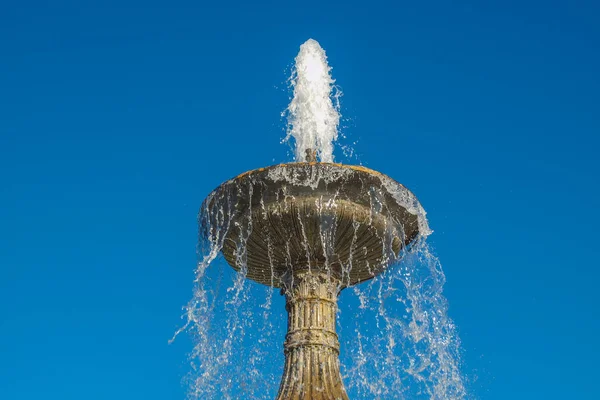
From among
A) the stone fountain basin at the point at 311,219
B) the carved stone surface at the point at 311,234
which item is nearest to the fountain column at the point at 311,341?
the carved stone surface at the point at 311,234

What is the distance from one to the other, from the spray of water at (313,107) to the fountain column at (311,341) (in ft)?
Answer: 6.62

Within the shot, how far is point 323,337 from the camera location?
9844 millimetres

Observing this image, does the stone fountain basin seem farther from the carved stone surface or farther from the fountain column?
the fountain column

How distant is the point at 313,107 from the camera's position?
12641 mm

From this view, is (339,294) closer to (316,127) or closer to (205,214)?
(205,214)

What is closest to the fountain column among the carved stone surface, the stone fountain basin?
the carved stone surface

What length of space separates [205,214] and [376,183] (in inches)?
81.4

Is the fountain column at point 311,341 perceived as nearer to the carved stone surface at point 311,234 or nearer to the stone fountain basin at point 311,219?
the carved stone surface at point 311,234

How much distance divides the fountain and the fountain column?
0.01 m

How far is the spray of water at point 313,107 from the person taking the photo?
40.0 ft

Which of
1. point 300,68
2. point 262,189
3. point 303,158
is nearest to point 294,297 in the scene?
point 262,189

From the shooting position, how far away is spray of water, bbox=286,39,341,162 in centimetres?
1219

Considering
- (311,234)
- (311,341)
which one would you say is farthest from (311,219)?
(311,341)

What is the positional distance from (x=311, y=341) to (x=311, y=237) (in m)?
1.18
